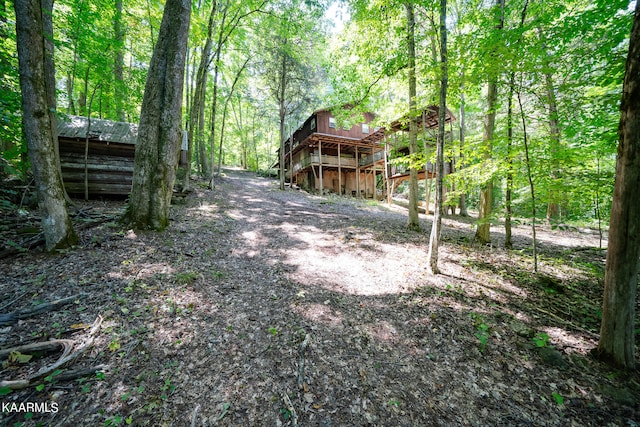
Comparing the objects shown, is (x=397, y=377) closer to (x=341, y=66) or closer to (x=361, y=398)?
(x=361, y=398)

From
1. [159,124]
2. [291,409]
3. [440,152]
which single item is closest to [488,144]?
[440,152]

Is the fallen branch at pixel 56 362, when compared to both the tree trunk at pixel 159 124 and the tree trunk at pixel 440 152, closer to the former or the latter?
the tree trunk at pixel 159 124

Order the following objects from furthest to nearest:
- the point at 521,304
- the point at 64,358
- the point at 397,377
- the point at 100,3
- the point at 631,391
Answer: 1. the point at 100,3
2. the point at 521,304
3. the point at 397,377
4. the point at 631,391
5. the point at 64,358

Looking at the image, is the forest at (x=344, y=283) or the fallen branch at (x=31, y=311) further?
the fallen branch at (x=31, y=311)

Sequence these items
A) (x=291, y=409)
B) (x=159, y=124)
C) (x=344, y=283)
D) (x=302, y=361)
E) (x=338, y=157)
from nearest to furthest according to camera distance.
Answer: (x=291, y=409), (x=302, y=361), (x=344, y=283), (x=159, y=124), (x=338, y=157)

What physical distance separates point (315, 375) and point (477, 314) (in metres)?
3.03

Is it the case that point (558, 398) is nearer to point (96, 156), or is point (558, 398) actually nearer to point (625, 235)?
point (625, 235)

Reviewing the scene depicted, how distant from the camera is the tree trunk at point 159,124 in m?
5.84

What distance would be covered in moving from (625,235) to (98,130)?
1403cm

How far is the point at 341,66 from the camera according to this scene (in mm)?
9766

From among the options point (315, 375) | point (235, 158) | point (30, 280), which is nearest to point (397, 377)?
point (315, 375)

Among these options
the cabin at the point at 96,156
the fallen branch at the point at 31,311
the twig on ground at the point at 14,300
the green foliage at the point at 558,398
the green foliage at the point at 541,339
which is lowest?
the green foliage at the point at 558,398

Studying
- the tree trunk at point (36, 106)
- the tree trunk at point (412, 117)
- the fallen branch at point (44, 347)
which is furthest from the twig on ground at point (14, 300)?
the tree trunk at point (412, 117)

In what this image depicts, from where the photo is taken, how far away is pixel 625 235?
9.07 feet
